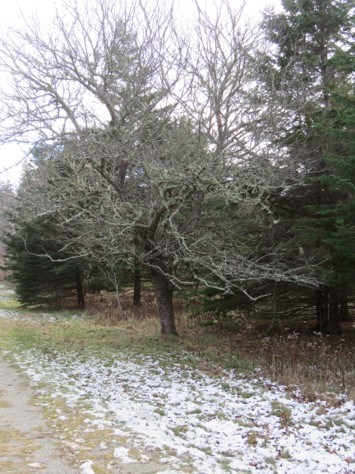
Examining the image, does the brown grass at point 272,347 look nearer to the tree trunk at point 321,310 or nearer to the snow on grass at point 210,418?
the tree trunk at point 321,310

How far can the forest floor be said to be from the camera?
4.24 meters

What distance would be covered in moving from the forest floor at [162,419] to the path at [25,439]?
1 cm

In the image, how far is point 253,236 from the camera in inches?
475

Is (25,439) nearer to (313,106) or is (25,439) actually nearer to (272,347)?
(272,347)

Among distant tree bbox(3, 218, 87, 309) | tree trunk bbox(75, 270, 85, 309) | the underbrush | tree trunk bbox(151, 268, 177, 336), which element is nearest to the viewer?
the underbrush

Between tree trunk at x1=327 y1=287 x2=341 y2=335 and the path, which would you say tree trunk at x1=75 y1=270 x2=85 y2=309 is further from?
the path

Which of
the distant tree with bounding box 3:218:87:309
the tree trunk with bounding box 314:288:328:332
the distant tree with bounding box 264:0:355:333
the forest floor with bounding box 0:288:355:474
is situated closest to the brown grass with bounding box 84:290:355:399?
the tree trunk with bounding box 314:288:328:332

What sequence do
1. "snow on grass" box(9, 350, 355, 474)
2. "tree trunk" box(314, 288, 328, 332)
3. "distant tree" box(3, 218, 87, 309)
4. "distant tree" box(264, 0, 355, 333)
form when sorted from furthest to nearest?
1. "distant tree" box(3, 218, 87, 309)
2. "tree trunk" box(314, 288, 328, 332)
3. "distant tree" box(264, 0, 355, 333)
4. "snow on grass" box(9, 350, 355, 474)

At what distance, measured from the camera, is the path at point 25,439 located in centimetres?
398

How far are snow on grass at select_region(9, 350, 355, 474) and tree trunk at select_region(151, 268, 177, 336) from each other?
302 centimetres

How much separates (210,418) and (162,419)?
649 millimetres

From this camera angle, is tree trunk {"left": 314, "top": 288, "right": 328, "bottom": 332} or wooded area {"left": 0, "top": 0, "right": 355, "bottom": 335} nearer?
wooded area {"left": 0, "top": 0, "right": 355, "bottom": 335}

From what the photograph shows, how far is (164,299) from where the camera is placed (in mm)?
11477

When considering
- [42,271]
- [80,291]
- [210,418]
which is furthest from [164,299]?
[42,271]
